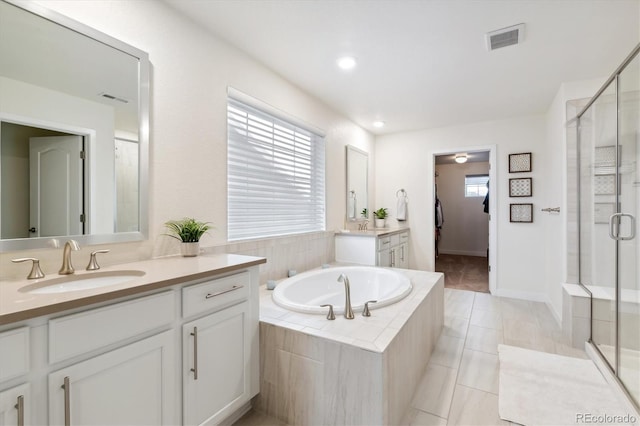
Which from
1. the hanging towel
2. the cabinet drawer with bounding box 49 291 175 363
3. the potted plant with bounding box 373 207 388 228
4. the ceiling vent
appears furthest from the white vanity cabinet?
the hanging towel

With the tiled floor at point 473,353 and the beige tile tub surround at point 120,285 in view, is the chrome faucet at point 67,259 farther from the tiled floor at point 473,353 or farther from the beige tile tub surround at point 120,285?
the tiled floor at point 473,353

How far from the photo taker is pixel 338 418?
1.50 metres

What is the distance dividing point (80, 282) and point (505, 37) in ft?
9.83

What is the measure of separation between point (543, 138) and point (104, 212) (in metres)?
4.73

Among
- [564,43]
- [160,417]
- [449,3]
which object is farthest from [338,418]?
[564,43]

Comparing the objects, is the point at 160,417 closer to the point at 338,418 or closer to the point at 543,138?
the point at 338,418

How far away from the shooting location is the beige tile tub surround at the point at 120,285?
872mm

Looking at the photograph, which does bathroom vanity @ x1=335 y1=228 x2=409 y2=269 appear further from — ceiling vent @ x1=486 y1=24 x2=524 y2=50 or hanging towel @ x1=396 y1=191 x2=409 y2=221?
ceiling vent @ x1=486 y1=24 x2=524 y2=50

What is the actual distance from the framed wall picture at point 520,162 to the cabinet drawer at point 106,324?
14.2ft

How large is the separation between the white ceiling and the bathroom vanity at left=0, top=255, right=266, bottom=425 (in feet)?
5.25

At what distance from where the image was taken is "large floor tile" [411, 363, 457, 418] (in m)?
1.79

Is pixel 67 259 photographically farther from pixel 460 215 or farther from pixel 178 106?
pixel 460 215

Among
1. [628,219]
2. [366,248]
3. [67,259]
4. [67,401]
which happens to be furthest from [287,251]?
[628,219]

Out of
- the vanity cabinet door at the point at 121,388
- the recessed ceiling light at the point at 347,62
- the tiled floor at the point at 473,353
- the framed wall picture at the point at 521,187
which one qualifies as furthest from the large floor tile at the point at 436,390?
the framed wall picture at the point at 521,187
